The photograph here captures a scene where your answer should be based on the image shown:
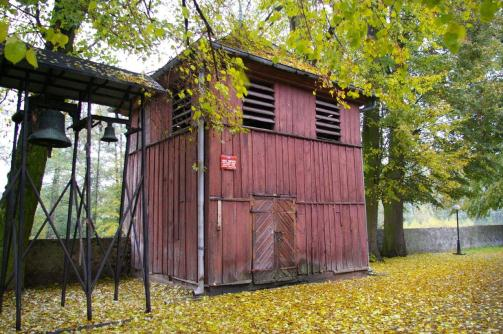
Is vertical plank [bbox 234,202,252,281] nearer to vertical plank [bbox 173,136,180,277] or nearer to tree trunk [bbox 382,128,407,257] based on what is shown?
vertical plank [bbox 173,136,180,277]

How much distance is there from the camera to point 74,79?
254 inches

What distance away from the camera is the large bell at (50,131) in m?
6.11

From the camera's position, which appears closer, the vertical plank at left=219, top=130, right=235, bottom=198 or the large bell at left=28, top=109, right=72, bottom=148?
the large bell at left=28, top=109, right=72, bottom=148

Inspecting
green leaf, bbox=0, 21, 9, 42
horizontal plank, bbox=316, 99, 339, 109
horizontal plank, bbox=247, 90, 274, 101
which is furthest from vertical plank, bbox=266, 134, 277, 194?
green leaf, bbox=0, 21, 9, 42

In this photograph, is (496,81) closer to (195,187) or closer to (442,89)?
(442,89)

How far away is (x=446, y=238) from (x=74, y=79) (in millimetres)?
20874

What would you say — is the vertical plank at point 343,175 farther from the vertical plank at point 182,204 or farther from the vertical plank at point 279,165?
the vertical plank at point 182,204

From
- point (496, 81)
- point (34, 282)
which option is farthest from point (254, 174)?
point (496, 81)

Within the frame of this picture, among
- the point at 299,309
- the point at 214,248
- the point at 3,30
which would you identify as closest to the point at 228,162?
the point at 214,248

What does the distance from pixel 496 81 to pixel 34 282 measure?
1834 centimetres

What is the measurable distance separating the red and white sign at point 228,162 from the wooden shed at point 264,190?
0.03 m

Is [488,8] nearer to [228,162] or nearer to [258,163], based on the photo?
[228,162]

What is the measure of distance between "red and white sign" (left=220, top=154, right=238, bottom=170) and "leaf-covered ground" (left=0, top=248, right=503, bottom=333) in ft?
9.11

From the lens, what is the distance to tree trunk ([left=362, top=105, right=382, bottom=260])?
51.4 ft
